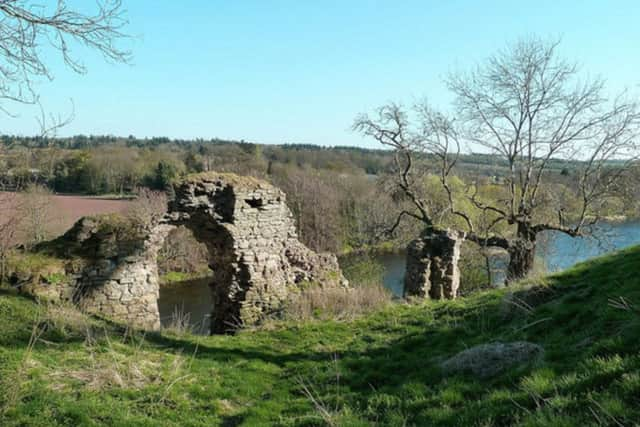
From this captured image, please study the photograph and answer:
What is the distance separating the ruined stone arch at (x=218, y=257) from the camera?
920 centimetres

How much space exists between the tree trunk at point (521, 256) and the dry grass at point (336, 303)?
648 cm

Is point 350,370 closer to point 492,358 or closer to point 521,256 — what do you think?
point 492,358

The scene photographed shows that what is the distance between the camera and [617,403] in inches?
115

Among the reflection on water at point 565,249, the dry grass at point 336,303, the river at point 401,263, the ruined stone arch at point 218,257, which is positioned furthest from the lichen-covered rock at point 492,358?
the river at point 401,263

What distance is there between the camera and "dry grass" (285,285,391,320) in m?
9.69

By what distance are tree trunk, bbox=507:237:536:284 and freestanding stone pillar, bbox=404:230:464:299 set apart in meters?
3.74

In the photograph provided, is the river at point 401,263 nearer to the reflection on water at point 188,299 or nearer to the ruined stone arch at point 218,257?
the reflection on water at point 188,299

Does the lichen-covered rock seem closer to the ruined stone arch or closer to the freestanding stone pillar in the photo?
the ruined stone arch

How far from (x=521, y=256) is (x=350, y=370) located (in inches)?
434

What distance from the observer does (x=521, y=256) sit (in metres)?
15.1

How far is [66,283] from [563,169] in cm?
1621

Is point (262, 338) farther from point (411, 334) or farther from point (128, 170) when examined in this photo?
point (128, 170)

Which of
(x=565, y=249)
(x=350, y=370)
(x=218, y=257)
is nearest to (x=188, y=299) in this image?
(x=218, y=257)

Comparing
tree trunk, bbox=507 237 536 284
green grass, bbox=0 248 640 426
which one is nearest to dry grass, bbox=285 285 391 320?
green grass, bbox=0 248 640 426
